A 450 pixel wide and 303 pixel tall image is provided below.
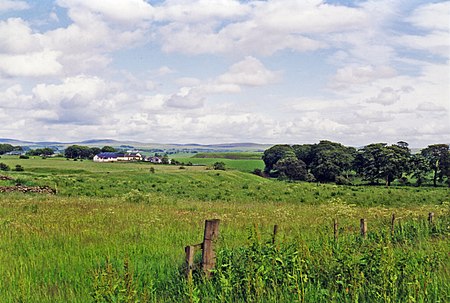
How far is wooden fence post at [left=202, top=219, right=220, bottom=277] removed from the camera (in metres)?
7.97

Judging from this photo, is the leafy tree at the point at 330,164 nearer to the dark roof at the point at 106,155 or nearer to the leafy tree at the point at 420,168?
the leafy tree at the point at 420,168

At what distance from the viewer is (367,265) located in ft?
25.1

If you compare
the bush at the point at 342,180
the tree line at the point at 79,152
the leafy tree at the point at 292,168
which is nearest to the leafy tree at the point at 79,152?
the tree line at the point at 79,152

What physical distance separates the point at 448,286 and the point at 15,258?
912cm

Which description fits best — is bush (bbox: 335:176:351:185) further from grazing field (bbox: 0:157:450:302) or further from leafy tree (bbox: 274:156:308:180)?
grazing field (bbox: 0:157:450:302)

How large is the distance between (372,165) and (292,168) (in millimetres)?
16823

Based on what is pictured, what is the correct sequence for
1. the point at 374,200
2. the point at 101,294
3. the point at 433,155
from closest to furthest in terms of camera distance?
the point at 101,294 → the point at 374,200 → the point at 433,155

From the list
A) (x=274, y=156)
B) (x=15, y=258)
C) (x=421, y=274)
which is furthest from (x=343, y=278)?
(x=274, y=156)

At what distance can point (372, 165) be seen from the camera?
92.8 metres

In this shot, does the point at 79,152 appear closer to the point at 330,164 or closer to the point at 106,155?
the point at 106,155

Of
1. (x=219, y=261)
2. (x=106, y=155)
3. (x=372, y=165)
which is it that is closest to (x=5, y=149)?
(x=106, y=155)

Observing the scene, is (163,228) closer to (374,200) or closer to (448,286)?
(448,286)

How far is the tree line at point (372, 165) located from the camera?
8869 centimetres

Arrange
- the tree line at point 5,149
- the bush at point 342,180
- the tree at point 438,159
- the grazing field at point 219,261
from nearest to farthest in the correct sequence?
the grazing field at point 219,261
the tree at point 438,159
the bush at point 342,180
the tree line at point 5,149
